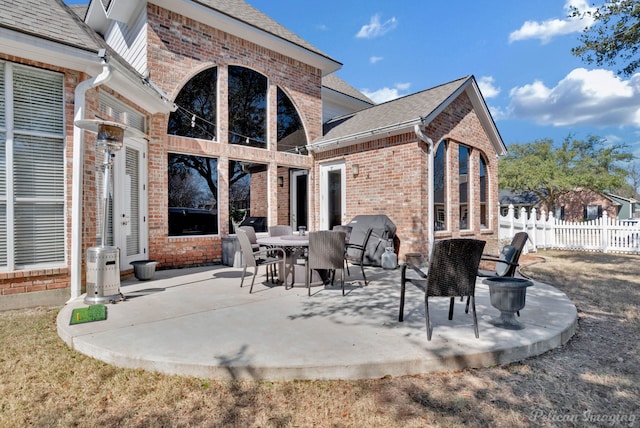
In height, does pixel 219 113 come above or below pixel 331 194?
above

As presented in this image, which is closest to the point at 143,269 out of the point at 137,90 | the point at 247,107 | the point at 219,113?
the point at 137,90

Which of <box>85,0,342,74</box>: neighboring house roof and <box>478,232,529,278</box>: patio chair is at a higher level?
<box>85,0,342,74</box>: neighboring house roof

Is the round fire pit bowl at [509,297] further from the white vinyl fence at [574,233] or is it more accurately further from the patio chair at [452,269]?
the white vinyl fence at [574,233]

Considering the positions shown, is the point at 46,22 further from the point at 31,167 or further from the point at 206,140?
the point at 206,140

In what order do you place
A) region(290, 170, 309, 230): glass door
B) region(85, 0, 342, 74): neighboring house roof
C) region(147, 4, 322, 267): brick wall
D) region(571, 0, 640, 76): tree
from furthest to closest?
1. region(290, 170, 309, 230): glass door
2. region(85, 0, 342, 74): neighboring house roof
3. region(147, 4, 322, 267): brick wall
4. region(571, 0, 640, 76): tree

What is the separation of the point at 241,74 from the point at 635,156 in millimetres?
32280

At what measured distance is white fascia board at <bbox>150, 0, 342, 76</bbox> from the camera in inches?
284

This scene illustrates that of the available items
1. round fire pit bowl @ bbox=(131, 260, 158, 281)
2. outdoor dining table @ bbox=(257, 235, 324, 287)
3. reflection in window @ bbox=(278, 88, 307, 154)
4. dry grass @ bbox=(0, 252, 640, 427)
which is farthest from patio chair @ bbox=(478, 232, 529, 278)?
reflection in window @ bbox=(278, 88, 307, 154)

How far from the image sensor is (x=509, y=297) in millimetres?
3414

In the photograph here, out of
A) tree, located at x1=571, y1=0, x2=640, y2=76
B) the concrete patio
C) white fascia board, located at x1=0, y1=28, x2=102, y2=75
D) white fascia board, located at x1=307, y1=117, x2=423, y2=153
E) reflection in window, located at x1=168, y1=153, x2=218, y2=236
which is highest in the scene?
tree, located at x1=571, y1=0, x2=640, y2=76

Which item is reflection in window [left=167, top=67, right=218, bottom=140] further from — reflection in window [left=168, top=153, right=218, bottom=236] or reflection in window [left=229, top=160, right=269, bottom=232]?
reflection in window [left=229, top=160, right=269, bottom=232]

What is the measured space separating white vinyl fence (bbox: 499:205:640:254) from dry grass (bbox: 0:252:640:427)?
10.0m

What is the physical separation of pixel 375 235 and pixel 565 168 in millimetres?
26304

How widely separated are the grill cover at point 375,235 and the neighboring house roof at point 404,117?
86.1 inches
